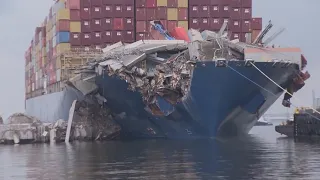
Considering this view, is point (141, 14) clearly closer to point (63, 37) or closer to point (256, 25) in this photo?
point (63, 37)

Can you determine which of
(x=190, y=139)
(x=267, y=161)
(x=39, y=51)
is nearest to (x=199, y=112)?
(x=190, y=139)

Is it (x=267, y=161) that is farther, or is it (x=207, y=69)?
(x=207, y=69)

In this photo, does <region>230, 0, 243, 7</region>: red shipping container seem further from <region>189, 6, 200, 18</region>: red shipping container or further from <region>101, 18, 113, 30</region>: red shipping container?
<region>101, 18, 113, 30</region>: red shipping container

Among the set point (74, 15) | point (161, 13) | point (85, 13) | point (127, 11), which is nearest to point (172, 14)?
point (161, 13)

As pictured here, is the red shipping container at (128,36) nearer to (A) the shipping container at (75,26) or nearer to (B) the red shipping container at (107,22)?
(B) the red shipping container at (107,22)

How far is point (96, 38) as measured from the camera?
58688 mm

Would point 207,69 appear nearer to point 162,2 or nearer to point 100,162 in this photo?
point 100,162

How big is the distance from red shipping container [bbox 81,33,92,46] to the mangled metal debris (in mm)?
13078

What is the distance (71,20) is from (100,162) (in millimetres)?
30947

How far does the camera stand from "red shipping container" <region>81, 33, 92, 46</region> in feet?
194

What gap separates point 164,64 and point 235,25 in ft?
57.8

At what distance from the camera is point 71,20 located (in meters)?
60.4

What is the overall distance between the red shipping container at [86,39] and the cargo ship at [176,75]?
10cm

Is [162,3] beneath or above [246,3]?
beneath
